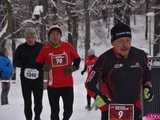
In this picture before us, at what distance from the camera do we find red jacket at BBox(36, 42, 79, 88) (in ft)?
26.1

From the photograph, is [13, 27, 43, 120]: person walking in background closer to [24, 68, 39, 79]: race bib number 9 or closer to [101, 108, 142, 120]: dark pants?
[24, 68, 39, 79]: race bib number 9

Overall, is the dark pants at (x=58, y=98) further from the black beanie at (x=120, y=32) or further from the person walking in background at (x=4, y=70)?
the person walking in background at (x=4, y=70)

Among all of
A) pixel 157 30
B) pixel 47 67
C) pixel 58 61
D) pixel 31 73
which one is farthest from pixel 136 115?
pixel 157 30

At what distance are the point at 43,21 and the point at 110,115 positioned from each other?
25.5 m

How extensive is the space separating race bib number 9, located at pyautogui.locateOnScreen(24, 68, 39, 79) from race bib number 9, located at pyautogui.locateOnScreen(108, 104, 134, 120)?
3.36 meters

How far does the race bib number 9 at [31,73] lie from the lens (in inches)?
331

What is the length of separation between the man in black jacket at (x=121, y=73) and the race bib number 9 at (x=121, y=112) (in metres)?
0.07

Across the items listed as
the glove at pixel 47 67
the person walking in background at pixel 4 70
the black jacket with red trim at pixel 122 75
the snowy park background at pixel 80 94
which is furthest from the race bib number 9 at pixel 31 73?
the person walking in background at pixel 4 70

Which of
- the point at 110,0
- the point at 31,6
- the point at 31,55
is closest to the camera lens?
the point at 31,55

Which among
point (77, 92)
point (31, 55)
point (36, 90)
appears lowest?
point (77, 92)

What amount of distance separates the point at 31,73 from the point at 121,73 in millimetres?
3408

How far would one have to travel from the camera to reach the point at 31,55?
27.8ft

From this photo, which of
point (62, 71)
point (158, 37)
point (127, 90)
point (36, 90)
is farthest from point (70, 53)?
point (158, 37)

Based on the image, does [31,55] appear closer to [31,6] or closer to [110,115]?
[110,115]
